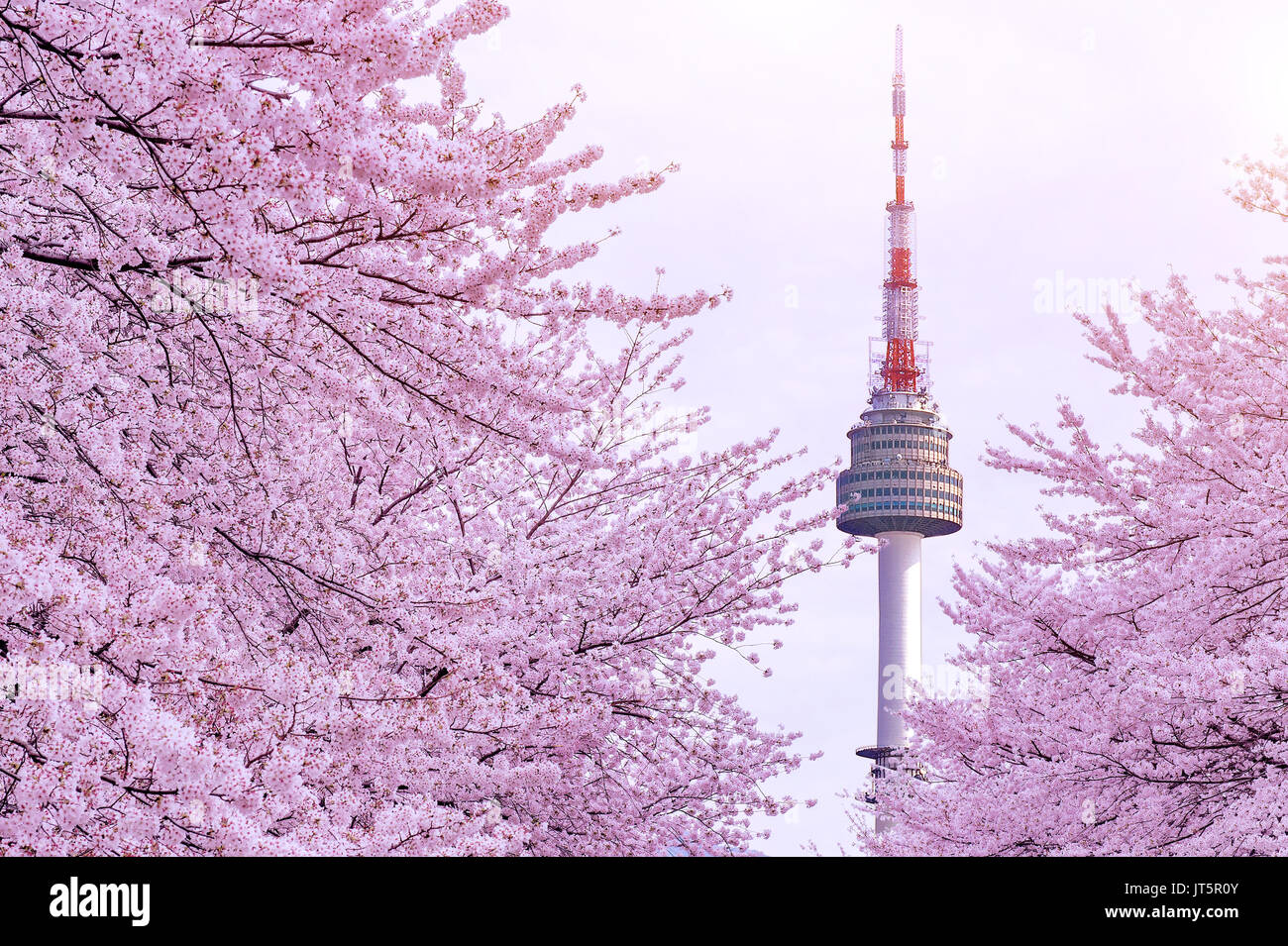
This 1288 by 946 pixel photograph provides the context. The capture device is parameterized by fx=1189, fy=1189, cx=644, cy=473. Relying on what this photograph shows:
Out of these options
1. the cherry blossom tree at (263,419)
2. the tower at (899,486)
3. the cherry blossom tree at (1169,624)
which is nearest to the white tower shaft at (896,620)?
the tower at (899,486)

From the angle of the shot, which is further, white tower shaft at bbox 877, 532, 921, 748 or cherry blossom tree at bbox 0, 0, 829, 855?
white tower shaft at bbox 877, 532, 921, 748

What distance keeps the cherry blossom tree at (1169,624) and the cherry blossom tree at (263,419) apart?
4.27m

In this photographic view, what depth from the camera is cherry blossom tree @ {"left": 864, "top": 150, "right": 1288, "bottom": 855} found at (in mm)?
8375

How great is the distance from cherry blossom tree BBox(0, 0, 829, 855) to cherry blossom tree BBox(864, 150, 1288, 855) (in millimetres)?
4269

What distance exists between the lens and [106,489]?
5.61 m

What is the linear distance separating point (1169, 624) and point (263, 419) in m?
7.35

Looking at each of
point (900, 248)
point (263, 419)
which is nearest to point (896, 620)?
point (900, 248)

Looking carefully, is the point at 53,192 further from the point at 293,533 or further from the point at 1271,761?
the point at 1271,761

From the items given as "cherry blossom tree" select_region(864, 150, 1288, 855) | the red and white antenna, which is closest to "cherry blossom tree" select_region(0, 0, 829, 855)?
"cherry blossom tree" select_region(864, 150, 1288, 855)

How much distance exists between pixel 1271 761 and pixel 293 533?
6928mm

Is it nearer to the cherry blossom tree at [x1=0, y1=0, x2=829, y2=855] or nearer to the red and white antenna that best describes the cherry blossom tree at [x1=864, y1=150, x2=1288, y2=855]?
the cherry blossom tree at [x1=0, y1=0, x2=829, y2=855]

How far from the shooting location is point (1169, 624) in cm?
981

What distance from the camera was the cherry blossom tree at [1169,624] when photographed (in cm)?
838

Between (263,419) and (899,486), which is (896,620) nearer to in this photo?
(899,486)
